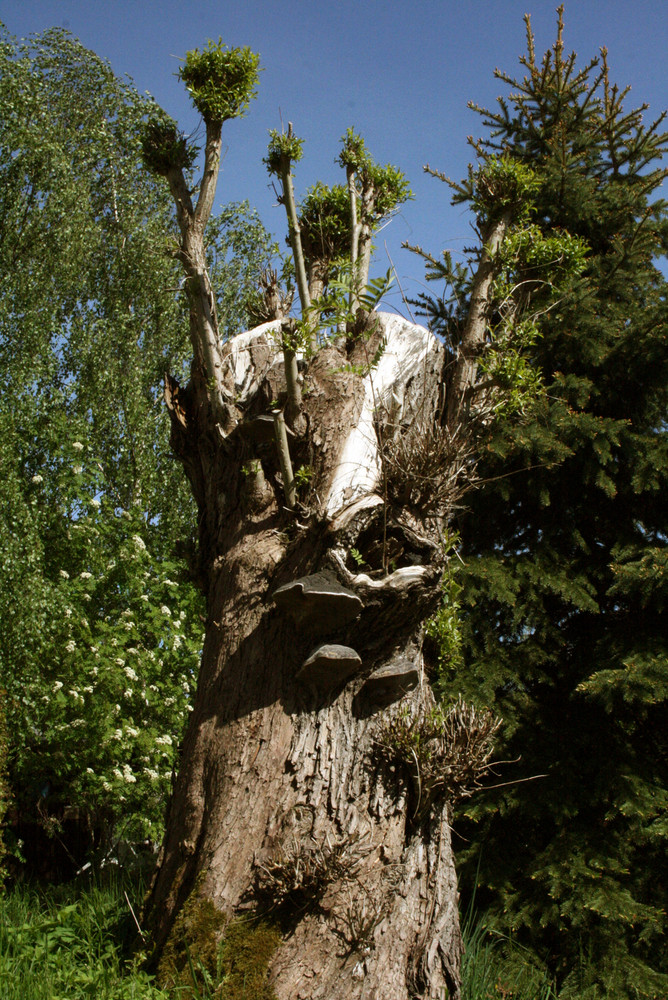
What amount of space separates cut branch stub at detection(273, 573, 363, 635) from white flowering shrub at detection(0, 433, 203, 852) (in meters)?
3.97

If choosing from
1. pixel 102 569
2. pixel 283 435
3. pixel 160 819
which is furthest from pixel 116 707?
pixel 283 435

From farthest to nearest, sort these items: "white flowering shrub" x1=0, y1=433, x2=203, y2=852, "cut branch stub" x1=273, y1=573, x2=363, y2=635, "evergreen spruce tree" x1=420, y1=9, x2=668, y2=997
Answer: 1. "white flowering shrub" x1=0, y1=433, x2=203, y2=852
2. "evergreen spruce tree" x1=420, y1=9, x2=668, y2=997
3. "cut branch stub" x1=273, y1=573, x2=363, y2=635

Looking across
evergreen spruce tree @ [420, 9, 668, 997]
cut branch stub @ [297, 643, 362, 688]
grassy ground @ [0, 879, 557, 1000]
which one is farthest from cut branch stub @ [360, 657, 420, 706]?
grassy ground @ [0, 879, 557, 1000]

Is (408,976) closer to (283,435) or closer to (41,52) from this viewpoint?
(283,435)

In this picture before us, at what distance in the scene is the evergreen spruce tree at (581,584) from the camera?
4.19 metres

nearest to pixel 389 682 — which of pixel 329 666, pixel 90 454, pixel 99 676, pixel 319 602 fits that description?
pixel 329 666

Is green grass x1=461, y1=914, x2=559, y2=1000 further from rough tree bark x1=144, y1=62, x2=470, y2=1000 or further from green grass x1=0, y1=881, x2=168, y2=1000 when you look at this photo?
green grass x1=0, y1=881, x2=168, y2=1000

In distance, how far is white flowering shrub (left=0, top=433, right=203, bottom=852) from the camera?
6465 mm

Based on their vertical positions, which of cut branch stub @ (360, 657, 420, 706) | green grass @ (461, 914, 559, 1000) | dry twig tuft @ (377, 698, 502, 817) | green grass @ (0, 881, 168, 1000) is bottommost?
green grass @ (461, 914, 559, 1000)

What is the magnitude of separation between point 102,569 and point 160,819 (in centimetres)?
284

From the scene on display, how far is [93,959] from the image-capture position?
3.27 meters

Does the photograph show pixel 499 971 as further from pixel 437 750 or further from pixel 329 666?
pixel 329 666

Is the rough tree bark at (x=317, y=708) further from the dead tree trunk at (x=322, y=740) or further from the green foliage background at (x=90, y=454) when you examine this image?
the green foliage background at (x=90, y=454)

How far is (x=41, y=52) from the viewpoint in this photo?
13.3 meters
